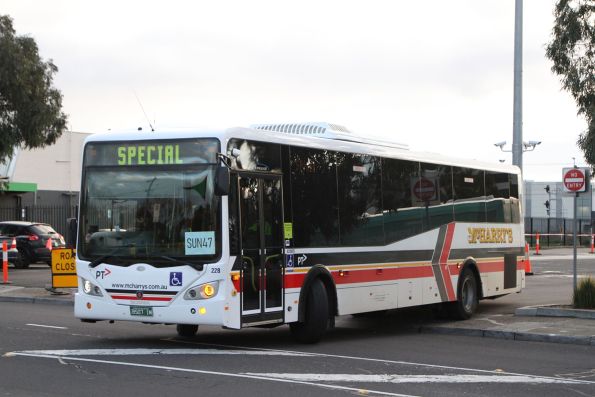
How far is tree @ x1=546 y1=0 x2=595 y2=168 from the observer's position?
18.1 metres

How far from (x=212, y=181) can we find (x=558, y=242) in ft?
188

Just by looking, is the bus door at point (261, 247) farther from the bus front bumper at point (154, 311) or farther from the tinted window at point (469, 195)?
the tinted window at point (469, 195)

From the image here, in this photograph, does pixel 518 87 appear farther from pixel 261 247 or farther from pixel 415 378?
pixel 415 378

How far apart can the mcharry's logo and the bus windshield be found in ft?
24.8

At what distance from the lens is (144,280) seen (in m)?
12.5

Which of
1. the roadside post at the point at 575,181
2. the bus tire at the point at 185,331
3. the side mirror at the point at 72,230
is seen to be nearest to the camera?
the side mirror at the point at 72,230

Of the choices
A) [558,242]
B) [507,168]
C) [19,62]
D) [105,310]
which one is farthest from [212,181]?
[558,242]

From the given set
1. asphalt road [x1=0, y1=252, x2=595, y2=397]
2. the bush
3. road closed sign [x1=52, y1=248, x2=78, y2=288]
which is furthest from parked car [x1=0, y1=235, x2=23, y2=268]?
the bush

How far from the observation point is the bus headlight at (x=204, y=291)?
1214cm

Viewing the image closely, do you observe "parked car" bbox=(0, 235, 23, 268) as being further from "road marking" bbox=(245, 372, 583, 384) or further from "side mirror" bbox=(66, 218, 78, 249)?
"road marking" bbox=(245, 372, 583, 384)

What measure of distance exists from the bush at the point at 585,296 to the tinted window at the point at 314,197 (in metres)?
5.82

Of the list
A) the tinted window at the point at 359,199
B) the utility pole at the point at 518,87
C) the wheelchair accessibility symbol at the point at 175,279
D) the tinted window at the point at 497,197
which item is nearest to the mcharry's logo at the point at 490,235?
the tinted window at the point at 497,197

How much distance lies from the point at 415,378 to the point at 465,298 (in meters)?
7.70

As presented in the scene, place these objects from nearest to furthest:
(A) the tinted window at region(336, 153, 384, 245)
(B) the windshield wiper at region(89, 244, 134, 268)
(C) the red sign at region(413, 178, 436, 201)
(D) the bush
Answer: (B) the windshield wiper at region(89, 244, 134, 268), (A) the tinted window at region(336, 153, 384, 245), (C) the red sign at region(413, 178, 436, 201), (D) the bush
